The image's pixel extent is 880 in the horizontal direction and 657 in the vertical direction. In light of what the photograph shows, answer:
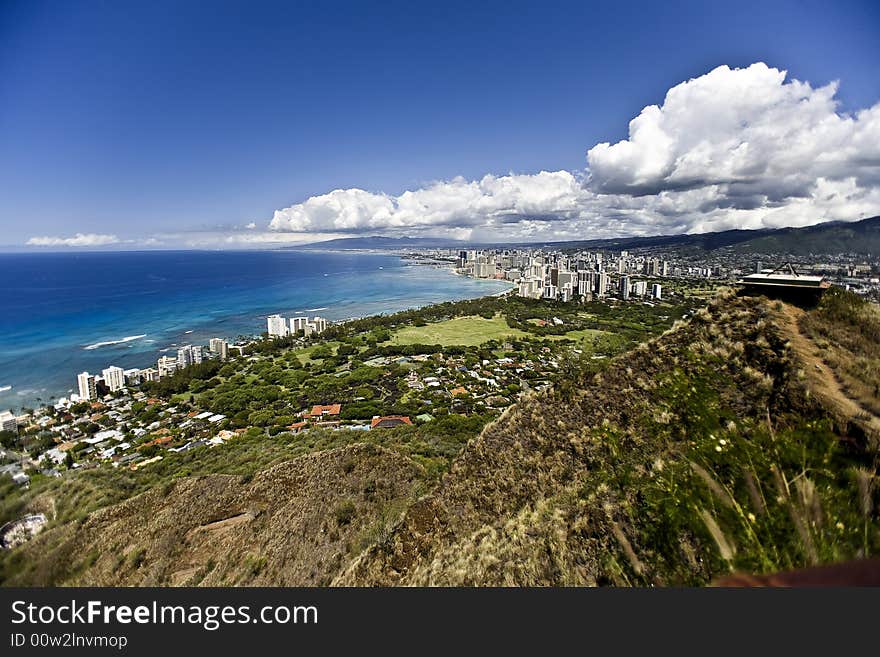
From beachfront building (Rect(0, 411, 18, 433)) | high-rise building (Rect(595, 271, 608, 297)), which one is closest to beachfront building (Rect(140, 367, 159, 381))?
beachfront building (Rect(0, 411, 18, 433))

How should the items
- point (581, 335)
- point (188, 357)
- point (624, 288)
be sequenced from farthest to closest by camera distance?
point (624, 288)
point (581, 335)
point (188, 357)

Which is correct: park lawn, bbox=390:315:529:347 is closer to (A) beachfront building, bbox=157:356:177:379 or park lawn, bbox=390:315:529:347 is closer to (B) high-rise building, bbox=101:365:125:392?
(A) beachfront building, bbox=157:356:177:379

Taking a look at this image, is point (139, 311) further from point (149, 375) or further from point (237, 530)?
point (237, 530)

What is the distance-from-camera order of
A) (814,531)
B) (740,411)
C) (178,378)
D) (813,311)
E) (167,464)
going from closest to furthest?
(814,531) → (740,411) → (813,311) → (167,464) → (178,378)

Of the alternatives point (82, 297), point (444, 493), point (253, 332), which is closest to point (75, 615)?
point (444, 493)

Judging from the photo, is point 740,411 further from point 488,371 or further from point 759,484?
Answer: point 488,371

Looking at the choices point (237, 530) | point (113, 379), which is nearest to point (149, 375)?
point (113, 379)
